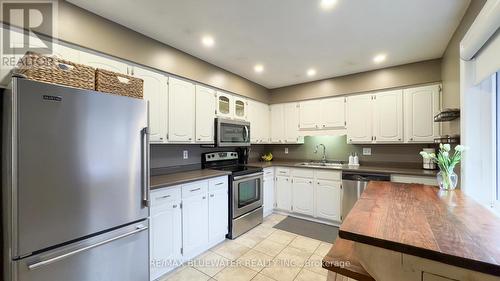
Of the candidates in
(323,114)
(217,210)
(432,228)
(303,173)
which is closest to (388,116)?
(323,114)

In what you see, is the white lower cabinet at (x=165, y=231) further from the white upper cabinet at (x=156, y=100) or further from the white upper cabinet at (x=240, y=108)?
the white upper cabinet at (x=240, y=108)

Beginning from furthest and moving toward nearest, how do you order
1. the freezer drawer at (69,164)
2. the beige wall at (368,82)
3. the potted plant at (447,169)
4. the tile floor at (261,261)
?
the beige wall at (368,82) → the tile floor at (261,261) → the potted plant at (447,169) → the freezer drawer at (69,164)

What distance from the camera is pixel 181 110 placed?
2.71 meters

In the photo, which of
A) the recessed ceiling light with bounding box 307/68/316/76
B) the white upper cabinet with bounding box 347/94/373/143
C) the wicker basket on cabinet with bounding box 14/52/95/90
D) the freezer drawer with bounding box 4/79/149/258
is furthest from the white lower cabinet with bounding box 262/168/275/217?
the wicker basket on cabinet with bounding box 14/52/95/90

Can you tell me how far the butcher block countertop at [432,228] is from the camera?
806 mm

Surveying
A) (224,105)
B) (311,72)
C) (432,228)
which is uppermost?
(311,72)

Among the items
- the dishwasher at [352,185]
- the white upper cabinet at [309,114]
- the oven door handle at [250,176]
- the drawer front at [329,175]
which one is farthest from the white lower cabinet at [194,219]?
the white upper cabinet at [309,114]

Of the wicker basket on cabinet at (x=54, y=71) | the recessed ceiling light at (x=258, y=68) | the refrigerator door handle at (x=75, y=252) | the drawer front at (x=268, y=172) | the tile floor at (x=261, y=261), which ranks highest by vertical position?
the recessed ceiling light at (x=258, y=68)

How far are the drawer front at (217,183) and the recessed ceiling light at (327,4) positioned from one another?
2219 millimetres

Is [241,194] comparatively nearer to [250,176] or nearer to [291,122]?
[250,176]

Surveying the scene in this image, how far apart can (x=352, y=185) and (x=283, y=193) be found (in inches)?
48.1

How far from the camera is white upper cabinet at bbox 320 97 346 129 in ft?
12.2

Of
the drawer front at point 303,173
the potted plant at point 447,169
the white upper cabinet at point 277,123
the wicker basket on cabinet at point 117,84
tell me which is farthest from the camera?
the white upper cabinet at point 277,123

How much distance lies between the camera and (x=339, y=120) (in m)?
3.73
